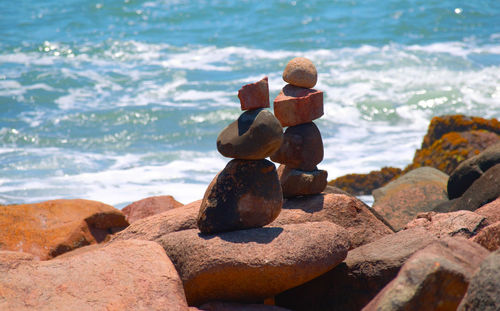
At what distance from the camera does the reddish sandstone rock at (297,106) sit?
4422mm

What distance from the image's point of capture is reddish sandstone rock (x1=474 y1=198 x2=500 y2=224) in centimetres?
414

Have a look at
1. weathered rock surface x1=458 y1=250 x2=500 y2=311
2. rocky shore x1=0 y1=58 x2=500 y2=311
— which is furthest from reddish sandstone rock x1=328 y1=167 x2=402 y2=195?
weathered rock surface x1=458 y1=250 x2=500 y2=311

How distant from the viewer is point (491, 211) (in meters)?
4.23

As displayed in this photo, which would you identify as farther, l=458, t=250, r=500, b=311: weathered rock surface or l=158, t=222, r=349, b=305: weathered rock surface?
l=158, t=222, r=349, b=305: weathered rock surface

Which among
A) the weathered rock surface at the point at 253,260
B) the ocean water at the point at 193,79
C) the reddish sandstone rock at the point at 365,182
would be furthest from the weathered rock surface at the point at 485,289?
the ocean water at the point at 193,79

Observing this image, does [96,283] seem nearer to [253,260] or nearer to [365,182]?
[253,260]

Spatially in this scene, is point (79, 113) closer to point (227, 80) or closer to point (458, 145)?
point (227, 80)

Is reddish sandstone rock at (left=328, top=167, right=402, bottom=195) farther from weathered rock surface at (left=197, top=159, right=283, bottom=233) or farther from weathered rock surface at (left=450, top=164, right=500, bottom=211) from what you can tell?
weathered rock surface at (left=197, top=159, right=283, bottom=233)

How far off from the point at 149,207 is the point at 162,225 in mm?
1677

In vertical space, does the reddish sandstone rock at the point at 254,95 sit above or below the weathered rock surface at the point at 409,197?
above

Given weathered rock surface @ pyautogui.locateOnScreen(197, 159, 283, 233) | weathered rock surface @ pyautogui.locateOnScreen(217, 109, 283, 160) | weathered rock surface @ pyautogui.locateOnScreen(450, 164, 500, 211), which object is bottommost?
weathered rock surface @ pyautogui.locateOnScreen(450, 164, 500, 211)

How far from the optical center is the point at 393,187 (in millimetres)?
6391

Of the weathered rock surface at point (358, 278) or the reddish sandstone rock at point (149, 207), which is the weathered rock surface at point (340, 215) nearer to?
the weathered rock surface at point (358, 278)

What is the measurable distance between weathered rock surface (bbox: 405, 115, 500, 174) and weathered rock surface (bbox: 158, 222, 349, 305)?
4173 mm
